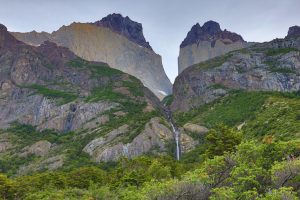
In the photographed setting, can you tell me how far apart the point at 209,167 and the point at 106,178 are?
66.4 m

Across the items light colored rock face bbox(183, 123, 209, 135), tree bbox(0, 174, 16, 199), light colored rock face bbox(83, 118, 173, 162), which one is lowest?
tree bbox(0, 174, 16, 199)

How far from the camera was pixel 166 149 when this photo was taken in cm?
18225

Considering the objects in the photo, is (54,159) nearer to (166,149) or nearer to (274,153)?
(166,149)

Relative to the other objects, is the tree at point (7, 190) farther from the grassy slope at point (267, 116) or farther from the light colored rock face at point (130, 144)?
the light colored rock face at point (130, 144)

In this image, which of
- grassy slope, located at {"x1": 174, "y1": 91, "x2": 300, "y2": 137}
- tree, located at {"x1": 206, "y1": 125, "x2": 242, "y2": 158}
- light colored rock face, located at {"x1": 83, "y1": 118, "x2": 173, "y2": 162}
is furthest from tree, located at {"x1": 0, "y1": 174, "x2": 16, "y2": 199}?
light colored rock face, located at {"x1": 83, "y1": 118, "x2": 173, "y2": 162}

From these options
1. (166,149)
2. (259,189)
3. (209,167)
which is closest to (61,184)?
(209,167)

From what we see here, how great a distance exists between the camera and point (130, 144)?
180250 millimetres

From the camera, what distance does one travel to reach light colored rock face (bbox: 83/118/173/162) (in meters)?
177

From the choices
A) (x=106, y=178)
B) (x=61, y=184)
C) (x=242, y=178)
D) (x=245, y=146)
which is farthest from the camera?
(x=106, y=178)

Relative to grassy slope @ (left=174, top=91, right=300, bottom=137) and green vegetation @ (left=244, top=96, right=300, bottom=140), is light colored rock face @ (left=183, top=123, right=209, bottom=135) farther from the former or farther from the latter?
green vegetation @ (left=244, top=96, right=300, bottom=140)

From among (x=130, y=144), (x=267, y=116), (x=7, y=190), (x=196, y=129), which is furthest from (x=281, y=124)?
(x=196, y=129)

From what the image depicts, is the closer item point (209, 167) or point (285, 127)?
point (209, 167)

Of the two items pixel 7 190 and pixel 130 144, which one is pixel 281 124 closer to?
pixel 7 190

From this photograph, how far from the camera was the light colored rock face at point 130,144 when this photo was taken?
177 meters
